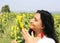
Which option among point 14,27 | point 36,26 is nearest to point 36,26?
point 36,26

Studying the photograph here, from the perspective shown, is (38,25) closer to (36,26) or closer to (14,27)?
(36,26)

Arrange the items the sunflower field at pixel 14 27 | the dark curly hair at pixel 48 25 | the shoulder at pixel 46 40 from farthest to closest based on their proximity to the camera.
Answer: the dark curly hair at pixel 48 25
the shoulder at pixel 46 40
the sunflower field at pixel 14 27

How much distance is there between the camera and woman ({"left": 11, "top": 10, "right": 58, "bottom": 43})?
10.7ft

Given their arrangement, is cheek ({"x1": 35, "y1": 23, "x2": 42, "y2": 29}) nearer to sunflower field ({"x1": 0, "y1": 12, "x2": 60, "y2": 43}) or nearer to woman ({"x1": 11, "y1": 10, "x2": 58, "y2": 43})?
woman ({"x1": 11, "y1": 10, "x2": 58, "y2": 43})

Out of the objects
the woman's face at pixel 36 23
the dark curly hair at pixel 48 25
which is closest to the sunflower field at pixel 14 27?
the woman's face at pixel 36 23

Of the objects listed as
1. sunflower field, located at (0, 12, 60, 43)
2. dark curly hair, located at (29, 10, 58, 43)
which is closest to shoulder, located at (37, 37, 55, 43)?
dark curly hair, located at (29, 10, 58, 43)

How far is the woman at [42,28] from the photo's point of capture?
3.25m

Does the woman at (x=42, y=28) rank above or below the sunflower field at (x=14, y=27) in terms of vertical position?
above

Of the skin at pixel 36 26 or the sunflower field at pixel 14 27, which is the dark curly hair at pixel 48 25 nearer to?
the skin at pixel 36 26

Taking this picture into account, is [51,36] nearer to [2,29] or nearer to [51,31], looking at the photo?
[51,31]

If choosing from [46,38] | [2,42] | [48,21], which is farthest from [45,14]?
[2,42]

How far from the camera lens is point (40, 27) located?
3.36 meters

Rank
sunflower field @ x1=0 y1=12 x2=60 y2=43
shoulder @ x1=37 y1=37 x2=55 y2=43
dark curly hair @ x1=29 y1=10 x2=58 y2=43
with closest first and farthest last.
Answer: sunflower field @ x1=0 y1=12 x2=60 y2=43 < shoulder @ x1=37 y1=37 x2=55 y2=43 < dark curly hair @ x1=29 y1=10 x2=58 y2=43

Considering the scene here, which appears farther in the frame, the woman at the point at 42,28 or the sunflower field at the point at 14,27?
the woman at the point at 42,28
